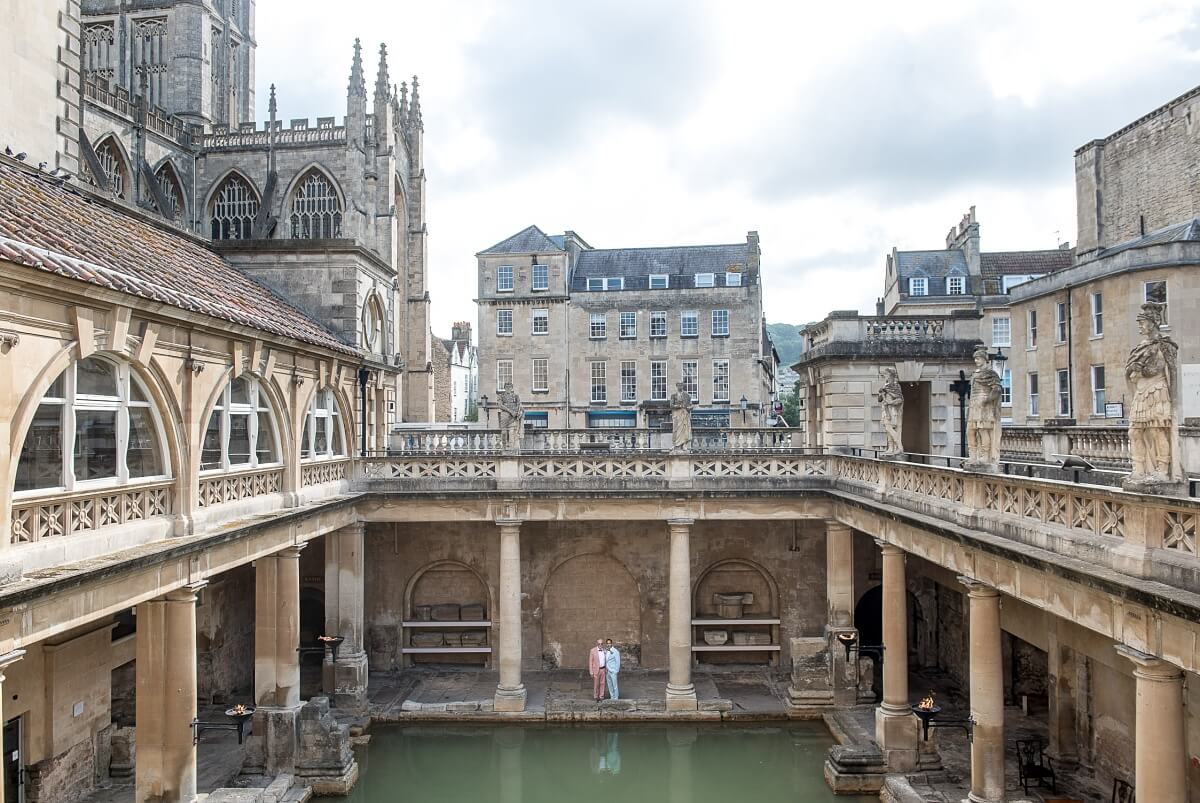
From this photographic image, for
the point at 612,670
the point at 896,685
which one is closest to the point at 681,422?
the point at 612,670

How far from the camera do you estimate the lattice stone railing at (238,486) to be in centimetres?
1424

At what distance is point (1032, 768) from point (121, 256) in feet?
57.3

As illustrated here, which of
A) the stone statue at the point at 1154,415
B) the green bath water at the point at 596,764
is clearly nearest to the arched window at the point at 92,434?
the green bath water at the point at 596,764

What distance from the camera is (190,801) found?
44.7ft

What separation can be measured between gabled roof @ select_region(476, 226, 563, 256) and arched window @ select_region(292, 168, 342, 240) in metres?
15.1

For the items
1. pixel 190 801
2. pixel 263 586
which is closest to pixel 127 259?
pixel 263 586

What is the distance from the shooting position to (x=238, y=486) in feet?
50.8

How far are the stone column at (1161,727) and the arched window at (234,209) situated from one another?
36.8m

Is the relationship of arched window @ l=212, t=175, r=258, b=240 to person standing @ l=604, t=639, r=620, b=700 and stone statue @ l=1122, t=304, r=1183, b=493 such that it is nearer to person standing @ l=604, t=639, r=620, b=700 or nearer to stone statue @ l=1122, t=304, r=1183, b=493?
person standing @ l=604, t=639, r=620, b=700

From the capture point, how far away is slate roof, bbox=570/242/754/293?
53.1m

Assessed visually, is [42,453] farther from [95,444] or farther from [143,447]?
[143,447]

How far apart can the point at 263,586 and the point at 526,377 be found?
113 ft

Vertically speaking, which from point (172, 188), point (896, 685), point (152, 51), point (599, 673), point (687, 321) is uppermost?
point (152, 51)

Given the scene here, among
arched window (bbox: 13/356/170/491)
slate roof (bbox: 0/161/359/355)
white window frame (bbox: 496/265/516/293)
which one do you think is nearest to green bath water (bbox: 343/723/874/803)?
arched window (bbox: 13/356/170/491)
